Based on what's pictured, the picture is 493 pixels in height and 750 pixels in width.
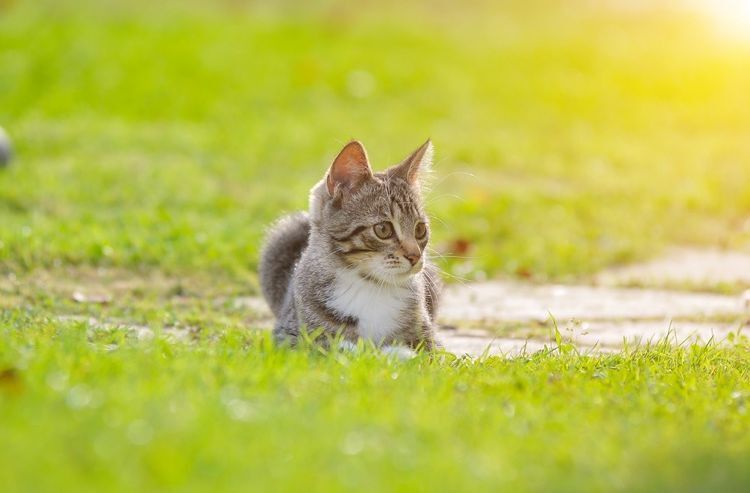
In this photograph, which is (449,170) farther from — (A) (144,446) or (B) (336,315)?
(A) (144,446)

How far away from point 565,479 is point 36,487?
1749mm

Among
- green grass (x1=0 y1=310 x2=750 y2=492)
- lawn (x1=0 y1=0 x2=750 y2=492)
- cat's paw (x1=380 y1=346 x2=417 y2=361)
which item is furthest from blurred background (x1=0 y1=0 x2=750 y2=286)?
green grass (x1=0 y1=310 x2=750 y2=492)

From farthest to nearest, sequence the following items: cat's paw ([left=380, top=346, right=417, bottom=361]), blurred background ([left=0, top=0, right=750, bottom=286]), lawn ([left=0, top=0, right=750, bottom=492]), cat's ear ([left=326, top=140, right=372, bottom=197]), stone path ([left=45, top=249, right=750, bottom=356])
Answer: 1. blurred background ([left=0, top=0, right=750, bottom=286])
2. stone path ([left=45, top=249, right=750, bottom=356])
3. cat's ear ([left=326, top=140, right=372, bottom=197])
4. cat's paw ([left=380, top=346, right=417, bottom=361])
5. lawn ([left=0, top=0, right=750, bottom=492])

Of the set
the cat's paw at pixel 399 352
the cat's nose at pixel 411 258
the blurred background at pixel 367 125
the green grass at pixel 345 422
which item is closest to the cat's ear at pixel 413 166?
the cat's nose at pixel 411 258

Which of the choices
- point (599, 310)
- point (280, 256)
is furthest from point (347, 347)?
point (599, 310)

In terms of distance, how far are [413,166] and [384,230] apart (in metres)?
0.52

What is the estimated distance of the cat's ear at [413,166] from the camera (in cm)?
597

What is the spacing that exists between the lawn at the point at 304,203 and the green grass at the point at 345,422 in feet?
0.05

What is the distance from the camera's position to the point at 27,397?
157 inches

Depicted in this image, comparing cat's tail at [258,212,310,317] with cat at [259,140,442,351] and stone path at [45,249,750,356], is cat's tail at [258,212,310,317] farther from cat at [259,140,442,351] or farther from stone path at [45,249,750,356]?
cat at [259,140,442,351]

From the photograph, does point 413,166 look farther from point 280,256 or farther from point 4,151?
point 4,151

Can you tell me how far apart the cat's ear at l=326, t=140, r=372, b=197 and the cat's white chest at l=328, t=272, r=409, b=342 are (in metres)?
0.48

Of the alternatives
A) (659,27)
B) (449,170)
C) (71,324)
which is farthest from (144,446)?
(659,27)

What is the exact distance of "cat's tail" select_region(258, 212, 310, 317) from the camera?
6.76 m
